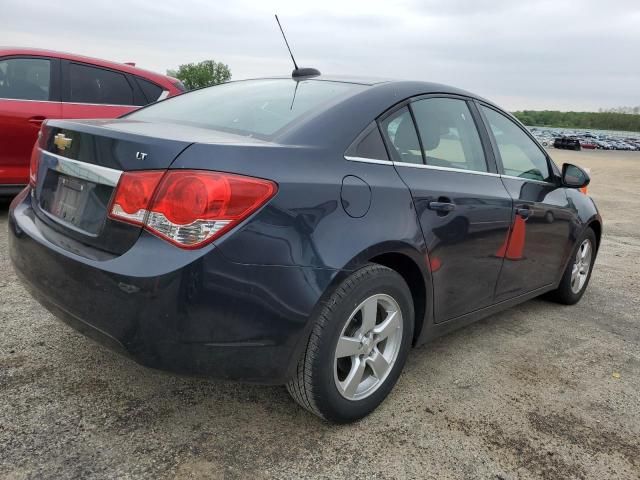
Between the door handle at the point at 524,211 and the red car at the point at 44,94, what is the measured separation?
177 inches

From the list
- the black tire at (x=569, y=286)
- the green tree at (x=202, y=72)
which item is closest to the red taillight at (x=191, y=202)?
the black tire at (x=569, y=286)

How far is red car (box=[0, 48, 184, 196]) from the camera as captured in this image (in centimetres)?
530

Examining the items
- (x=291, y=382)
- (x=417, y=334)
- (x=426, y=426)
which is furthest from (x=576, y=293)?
(x=291, y=382)

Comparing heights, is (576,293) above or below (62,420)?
above

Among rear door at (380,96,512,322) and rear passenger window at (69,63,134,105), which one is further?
rear passenger window at (69,63,134,105)

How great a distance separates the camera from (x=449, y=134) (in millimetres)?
2971

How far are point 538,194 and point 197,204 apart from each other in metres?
2.41

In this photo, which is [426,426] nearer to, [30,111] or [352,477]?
[352,477]

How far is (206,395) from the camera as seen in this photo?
8.30 feet

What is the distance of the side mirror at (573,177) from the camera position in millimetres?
3768

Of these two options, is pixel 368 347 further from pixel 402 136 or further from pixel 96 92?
pixel 96 92

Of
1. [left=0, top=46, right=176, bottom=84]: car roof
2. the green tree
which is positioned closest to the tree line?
the green tree

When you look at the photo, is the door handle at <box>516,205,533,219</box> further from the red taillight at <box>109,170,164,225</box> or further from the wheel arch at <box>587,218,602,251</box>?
the red taillight at <box>109,170,164,225</box>

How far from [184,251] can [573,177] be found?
9.64 feet
